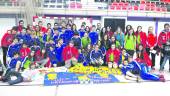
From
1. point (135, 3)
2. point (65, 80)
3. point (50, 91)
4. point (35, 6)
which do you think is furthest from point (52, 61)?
point (135, 3)

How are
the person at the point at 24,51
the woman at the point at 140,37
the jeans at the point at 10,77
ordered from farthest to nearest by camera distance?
the woman at the point at 140,37
the person at the point at 24,51
the jeans at the point at 10,77

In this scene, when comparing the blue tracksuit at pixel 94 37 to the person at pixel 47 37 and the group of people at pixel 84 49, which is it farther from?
the person at pixel 47 37

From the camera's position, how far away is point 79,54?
409 inches

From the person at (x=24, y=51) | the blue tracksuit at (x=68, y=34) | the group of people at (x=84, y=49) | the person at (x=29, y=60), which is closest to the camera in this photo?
the person at (x=29, y=60)

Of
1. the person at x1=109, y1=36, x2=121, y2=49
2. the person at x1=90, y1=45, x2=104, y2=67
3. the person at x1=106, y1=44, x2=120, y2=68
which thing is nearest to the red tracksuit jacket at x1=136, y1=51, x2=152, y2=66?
the person at x1=106, y1=44, x2=120, y2=68

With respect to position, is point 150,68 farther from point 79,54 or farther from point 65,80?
point 65,80

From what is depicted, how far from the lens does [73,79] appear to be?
8844 mm

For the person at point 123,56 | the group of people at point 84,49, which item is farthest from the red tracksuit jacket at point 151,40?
the person at point 123,56

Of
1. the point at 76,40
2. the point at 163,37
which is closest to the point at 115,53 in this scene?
the point at 76,40

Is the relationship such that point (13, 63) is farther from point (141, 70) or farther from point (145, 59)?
point (145, 59)

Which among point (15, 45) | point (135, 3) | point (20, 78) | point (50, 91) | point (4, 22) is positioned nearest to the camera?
point (50, 91)

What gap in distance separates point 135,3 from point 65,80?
17.5 m

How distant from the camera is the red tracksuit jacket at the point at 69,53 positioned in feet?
33.6

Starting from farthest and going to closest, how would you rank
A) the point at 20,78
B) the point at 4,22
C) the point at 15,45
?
the point at 4,22 < the point at 15,45 < the point at 20,78
